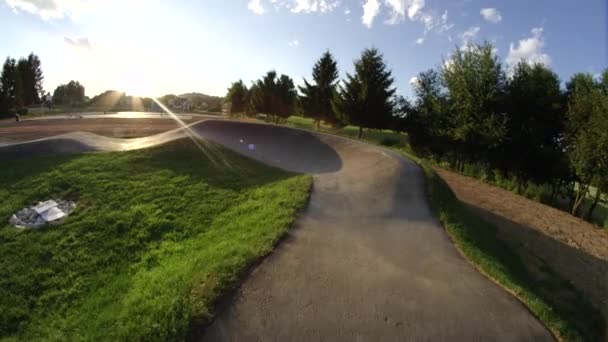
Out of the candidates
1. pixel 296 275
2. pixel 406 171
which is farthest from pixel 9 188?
pixel 406 171

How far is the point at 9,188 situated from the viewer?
8.91 meters

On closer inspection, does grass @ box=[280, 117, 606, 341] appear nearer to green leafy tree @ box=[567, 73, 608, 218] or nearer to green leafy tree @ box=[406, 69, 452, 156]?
green leafy tree @ box=[567, 73, 608, 218]

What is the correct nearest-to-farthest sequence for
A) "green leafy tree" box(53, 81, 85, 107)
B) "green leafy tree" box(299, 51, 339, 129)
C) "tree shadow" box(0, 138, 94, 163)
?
"tree shadow" box(0, 138, 94, 163), "green leafy tree" box(299, 51, 339, 129), "green leafy tree" box(53, 81, 85, 107)

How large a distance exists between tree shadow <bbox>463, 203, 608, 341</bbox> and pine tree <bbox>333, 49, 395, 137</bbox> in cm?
Answer: 1661

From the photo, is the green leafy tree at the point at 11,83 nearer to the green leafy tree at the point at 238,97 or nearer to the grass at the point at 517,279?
the green leafy tree at the point at 238,97

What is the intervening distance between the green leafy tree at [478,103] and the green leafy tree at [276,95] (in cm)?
2309

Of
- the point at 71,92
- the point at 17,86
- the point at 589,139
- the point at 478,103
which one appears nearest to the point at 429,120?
the point at 478,103

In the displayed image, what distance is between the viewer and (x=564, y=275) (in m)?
7.33

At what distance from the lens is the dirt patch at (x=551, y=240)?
7.10m

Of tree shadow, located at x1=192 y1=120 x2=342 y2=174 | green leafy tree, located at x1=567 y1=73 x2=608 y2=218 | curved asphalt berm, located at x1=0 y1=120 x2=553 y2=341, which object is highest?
green leafy tree, located at x1=567 y1=73 x2=608 y2=218

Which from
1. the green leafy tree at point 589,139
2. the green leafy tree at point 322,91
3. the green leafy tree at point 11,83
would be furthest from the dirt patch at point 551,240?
the green leafy tree at point 11,83

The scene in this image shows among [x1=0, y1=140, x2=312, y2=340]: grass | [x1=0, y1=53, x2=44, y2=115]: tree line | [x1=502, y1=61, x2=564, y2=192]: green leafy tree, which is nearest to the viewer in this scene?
[x1=0, y1=140, x2=312, y2=340]: grass

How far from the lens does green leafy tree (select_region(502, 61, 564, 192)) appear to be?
15.5 meters

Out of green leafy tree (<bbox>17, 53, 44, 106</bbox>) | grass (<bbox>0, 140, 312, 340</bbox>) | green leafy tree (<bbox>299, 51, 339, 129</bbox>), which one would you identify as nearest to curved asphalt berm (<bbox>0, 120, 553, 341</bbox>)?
grass (<bbox>0, 140, 312, 340</bbox>)
